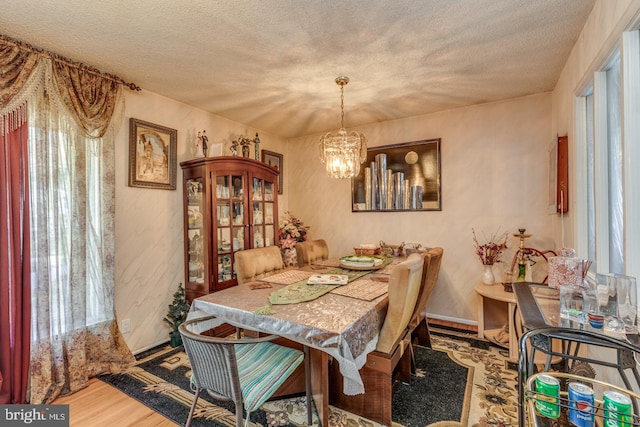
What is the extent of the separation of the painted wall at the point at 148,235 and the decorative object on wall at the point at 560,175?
3.44 metres

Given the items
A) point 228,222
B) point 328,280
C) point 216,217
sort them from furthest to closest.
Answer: point 228,222, point 216,217, point 328,280

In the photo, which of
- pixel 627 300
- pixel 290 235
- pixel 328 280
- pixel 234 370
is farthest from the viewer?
pixel 290 235

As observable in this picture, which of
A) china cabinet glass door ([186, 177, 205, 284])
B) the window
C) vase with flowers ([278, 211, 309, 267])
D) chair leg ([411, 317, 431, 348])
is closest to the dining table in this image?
chair leg ([411, 317, 431, 348])

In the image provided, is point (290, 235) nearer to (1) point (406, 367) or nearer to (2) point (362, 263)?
(2) point (362, 263)

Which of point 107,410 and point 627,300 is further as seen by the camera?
point 107,410

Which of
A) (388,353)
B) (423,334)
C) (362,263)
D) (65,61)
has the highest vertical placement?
(65,61)

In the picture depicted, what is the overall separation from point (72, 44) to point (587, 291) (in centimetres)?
332

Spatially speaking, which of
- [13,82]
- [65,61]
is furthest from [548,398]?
[65,61]

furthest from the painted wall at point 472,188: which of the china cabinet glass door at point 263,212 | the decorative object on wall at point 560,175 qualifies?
the china cabinet glass door at point 263,212

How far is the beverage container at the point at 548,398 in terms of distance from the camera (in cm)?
82

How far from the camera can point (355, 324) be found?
1.41m

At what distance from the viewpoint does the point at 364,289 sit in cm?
193

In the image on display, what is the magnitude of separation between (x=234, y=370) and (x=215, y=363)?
10cm

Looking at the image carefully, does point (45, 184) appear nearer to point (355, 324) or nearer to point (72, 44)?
point (72, 44)
